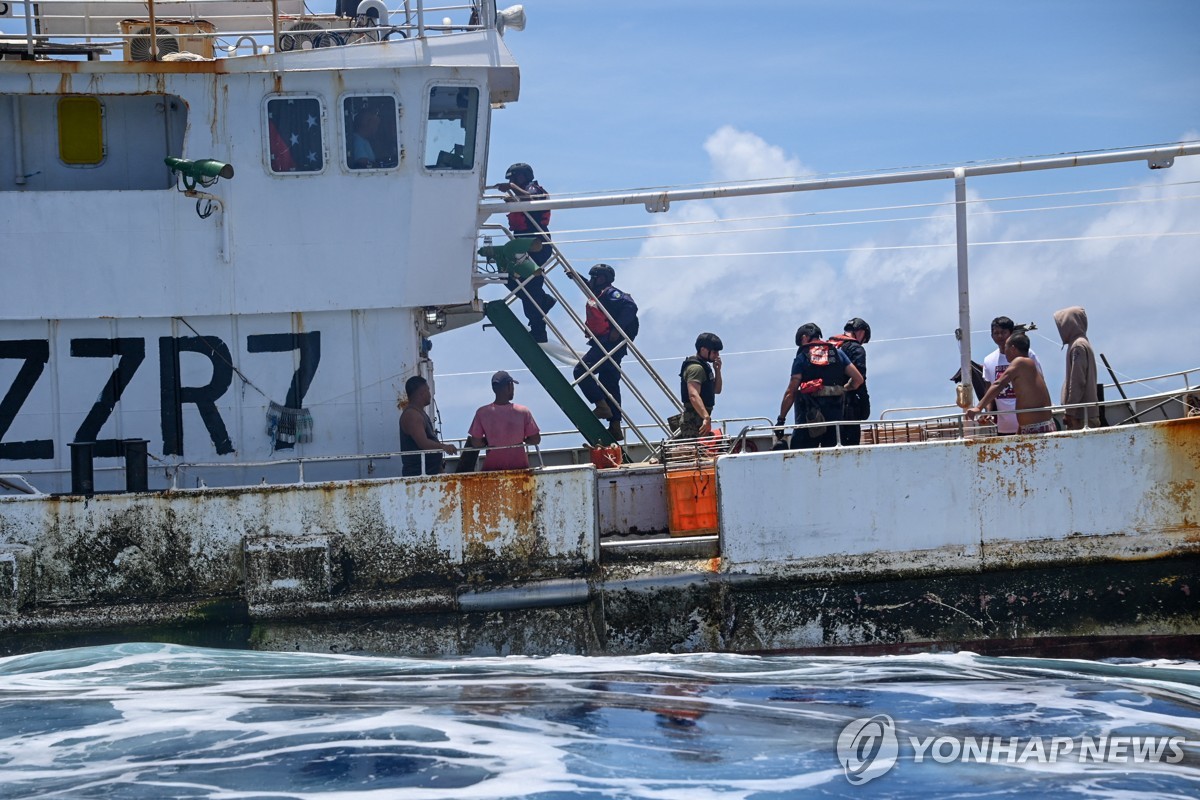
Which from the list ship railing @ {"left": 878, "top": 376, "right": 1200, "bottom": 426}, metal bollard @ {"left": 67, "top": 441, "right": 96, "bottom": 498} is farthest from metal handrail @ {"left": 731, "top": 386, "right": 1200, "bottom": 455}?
metal bollard @ {"left": 67, "top": 441, "right": 96, "bottom": 498}

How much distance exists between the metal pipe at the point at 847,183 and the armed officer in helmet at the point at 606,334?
72 centimetres

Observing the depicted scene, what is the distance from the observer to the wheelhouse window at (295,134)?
10.4m

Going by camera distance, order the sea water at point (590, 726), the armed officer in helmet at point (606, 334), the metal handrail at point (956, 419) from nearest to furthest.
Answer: the sea water at point (590, 726) < the metal handrail at point (956, 419) < the armed officer in helmet at point (606, 334)

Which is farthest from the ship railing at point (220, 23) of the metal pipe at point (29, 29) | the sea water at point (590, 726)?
the sea water at point (590, 726)

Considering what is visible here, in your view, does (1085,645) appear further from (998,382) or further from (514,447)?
(514,447)

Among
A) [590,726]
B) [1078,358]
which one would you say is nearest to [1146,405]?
[1078,358]

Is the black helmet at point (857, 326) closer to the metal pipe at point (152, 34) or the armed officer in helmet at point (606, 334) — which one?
the armed officer in helmet at point (606, 334)

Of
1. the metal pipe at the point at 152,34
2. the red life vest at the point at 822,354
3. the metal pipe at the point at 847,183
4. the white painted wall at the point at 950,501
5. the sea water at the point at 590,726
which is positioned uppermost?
the metal pipe at the point at 152,34

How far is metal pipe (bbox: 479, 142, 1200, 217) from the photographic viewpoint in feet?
34.2

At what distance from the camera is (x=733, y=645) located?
9383mm

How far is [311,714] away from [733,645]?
296 centimetres

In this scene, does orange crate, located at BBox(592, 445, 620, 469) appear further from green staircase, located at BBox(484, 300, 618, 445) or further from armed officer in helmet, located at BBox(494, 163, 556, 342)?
armed officer in helmet, located at BBox(494, 163, 556, 342)

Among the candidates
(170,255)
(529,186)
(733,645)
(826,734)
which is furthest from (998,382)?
(170,255)

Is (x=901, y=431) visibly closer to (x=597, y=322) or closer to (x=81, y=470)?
(x=597, y=322)
